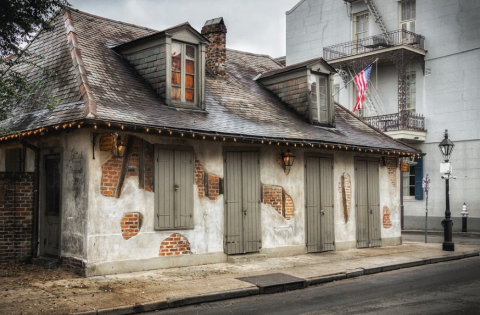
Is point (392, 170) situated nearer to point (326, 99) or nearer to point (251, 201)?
point (326, 99)

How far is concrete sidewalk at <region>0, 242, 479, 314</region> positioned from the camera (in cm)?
834

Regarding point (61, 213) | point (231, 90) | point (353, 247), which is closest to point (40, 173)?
point (61, 213)

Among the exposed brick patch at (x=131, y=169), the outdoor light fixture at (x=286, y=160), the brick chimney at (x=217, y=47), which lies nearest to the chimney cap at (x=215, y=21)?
the brick chimney at (x=217, y=47)

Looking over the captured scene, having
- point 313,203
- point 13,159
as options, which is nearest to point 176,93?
point 13,159

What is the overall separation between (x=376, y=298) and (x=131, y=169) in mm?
5497

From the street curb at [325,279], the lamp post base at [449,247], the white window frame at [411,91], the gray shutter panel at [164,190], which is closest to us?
the street curb at [325,279]

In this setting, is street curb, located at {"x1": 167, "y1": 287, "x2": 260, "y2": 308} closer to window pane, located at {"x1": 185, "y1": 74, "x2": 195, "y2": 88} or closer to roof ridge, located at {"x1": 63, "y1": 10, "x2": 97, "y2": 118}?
roof ridge, located at {"x1": 63, "y1": 10, "x2": 97, "y2": 118}

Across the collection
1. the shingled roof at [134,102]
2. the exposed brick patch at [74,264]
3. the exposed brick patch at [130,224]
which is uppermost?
the shingled roof at [134,102]

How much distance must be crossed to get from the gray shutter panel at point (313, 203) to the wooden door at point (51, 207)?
6480mm

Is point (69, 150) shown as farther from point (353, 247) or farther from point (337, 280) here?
point (353, 247)

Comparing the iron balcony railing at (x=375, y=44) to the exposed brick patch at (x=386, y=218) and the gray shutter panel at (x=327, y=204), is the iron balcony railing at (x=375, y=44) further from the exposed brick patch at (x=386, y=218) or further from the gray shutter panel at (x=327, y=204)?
the gray shutter panel at (x=327, y=204)

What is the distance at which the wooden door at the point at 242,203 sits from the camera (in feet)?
43.2

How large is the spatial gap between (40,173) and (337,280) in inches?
271

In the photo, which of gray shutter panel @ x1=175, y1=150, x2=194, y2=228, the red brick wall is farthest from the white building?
the red brick wall
